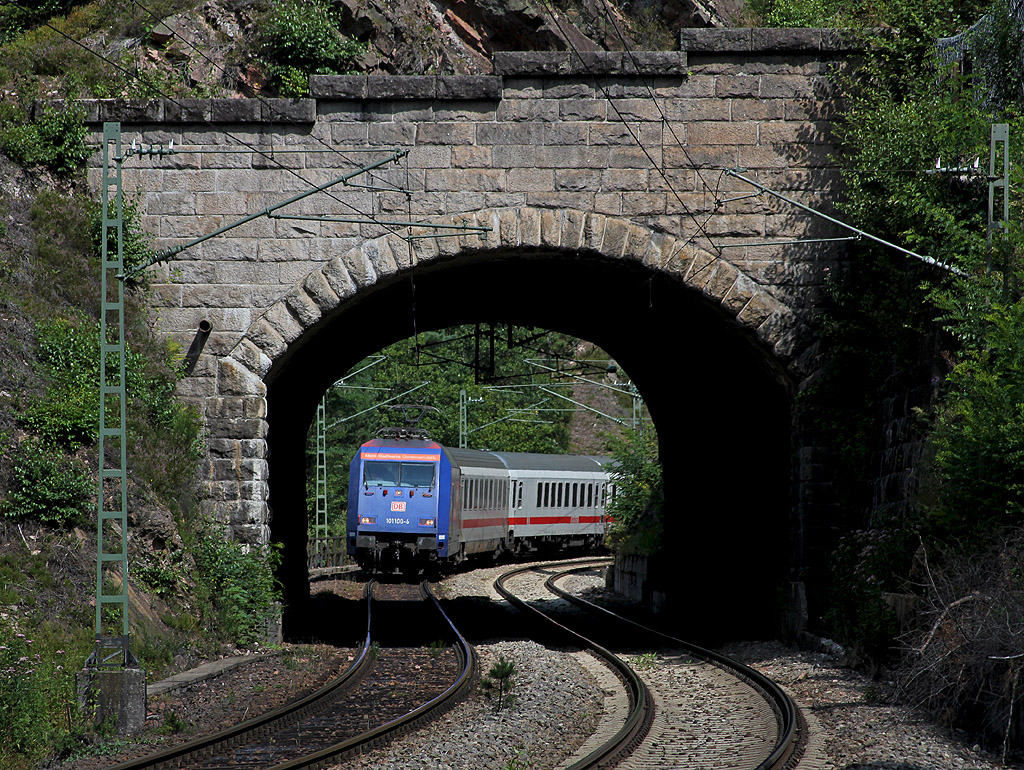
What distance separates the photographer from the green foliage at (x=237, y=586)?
13.9m

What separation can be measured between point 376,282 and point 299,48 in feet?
18.5

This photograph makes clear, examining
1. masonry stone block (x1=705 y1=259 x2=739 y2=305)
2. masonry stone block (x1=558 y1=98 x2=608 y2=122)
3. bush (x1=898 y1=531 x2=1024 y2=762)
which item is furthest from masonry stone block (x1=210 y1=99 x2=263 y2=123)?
bush (x1=898 y1=531 x2=1024 y2=762)

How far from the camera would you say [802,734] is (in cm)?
927

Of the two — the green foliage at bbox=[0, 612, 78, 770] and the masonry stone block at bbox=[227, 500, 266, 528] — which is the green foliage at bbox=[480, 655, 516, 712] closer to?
the green foliage at bbox=[0, 612, 78, 770]

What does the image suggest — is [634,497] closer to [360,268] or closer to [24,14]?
[360,268]

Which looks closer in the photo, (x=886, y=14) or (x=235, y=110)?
(x=235, y=110)

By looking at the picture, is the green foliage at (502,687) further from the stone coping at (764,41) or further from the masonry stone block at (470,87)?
the stone coping at (764,41)

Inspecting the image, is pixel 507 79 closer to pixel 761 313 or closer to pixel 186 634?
pixel 761 313

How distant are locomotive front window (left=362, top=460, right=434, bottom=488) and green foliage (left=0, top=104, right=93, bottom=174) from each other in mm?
13195

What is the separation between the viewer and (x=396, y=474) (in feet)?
88.9

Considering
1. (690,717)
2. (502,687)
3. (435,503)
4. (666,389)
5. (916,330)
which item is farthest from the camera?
(435,503)

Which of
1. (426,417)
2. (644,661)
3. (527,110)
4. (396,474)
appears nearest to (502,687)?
(644,661)

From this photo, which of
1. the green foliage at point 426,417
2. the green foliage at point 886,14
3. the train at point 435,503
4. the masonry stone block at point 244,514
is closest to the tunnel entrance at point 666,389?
the masonry stone block at point 244,514

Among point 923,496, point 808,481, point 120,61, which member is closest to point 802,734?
point 923,496
